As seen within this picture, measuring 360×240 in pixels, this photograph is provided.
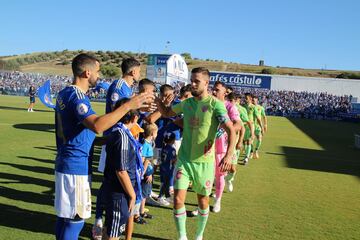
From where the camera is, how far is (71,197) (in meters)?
3.52

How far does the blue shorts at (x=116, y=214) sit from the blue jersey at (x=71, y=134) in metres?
0.74

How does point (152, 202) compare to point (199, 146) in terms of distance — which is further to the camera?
point (152, 202)

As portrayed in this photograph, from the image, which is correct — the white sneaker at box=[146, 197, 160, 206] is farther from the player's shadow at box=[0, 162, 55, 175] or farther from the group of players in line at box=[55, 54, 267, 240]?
the player's shadow at box=[0, 162, 55, 175]

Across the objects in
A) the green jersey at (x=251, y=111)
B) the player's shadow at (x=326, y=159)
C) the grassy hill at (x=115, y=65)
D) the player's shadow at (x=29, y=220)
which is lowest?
the player's shadow at (x=326, y=159)

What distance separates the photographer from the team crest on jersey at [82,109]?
10.9ft

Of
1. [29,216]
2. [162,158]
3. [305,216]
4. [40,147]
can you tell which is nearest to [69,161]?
[29,216]

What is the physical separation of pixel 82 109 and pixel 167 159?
172 inches

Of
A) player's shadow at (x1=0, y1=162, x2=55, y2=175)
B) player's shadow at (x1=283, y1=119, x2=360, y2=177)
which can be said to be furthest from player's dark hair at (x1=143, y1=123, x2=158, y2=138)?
player's shadow at (x1=283, y1=119, x2=360, y2=177)

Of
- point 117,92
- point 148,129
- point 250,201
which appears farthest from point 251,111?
point 117,92

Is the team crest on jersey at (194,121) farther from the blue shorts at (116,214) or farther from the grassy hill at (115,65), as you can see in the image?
the grassy hill at (115,65)

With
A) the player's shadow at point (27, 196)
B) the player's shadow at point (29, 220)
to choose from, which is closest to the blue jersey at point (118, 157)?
the player's shadow at point (29, 220)

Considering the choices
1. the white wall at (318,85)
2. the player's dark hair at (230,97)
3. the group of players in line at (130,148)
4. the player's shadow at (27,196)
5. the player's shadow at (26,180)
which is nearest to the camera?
the group of players in line at (130,148)

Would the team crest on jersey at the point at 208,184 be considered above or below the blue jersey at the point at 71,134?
below

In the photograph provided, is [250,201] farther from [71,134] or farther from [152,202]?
[71,134]
